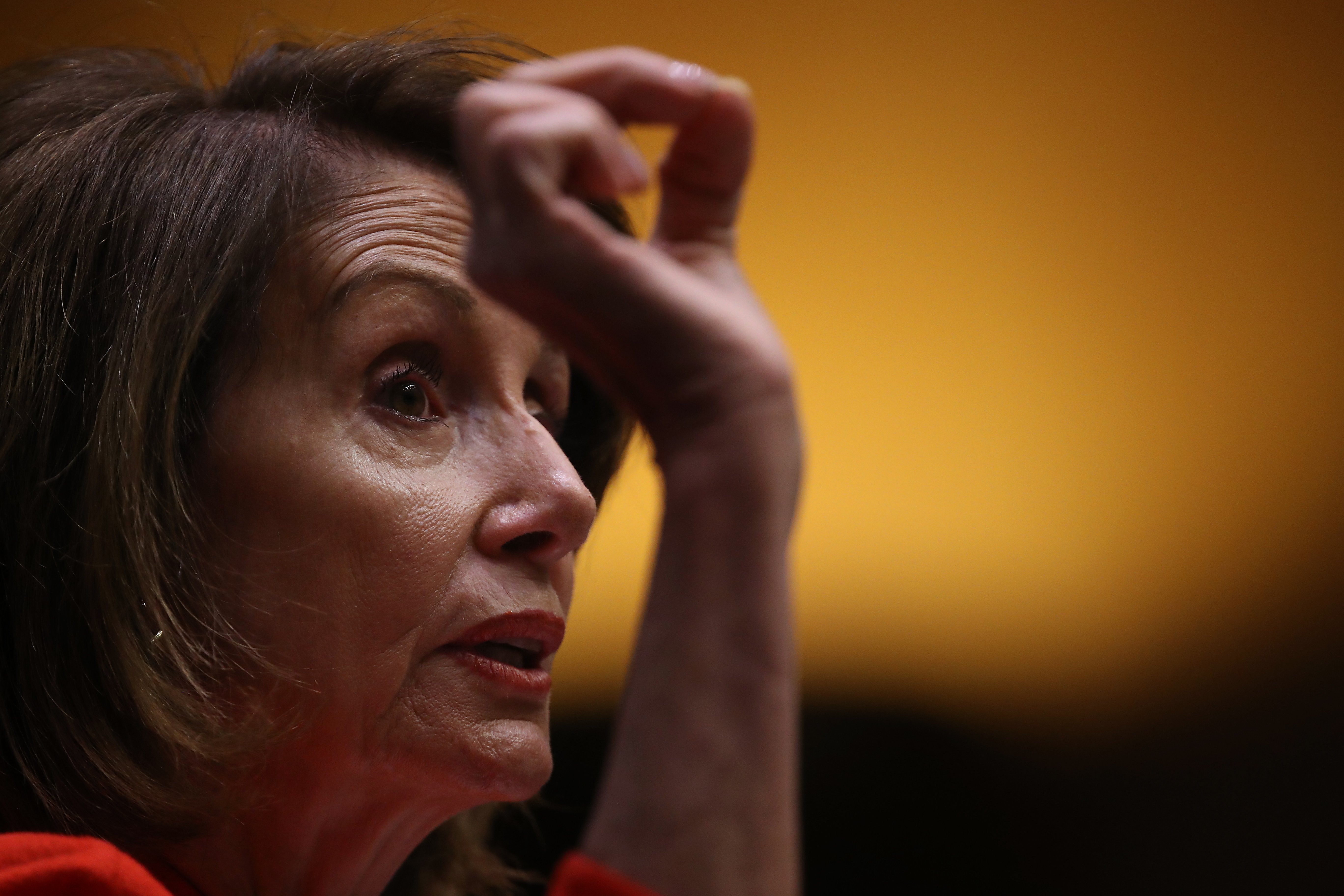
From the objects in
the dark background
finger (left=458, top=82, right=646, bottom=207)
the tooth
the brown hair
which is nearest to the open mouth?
the tooth

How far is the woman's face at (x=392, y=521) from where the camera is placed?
69cm

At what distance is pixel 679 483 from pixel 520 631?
328mm

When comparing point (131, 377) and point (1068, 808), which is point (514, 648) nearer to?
point (131, 377)

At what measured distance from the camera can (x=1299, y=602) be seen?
1.67 m

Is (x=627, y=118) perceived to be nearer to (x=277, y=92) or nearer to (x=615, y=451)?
(x=277, y=92)

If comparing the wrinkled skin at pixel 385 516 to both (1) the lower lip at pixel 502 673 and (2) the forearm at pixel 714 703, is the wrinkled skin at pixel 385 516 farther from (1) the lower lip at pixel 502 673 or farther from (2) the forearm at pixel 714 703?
(2) the forearm at pixel 714 703

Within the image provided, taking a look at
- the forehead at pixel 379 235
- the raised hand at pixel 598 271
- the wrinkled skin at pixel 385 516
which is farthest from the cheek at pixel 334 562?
the raised hand at pixel 598 271

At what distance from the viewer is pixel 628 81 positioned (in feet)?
1.49

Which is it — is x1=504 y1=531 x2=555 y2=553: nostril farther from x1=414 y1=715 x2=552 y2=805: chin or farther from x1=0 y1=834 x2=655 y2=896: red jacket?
x1=0 y1=834 x2=655 y2=896: red jacket

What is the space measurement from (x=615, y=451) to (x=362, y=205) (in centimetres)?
34

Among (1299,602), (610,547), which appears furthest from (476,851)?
(1299,602)

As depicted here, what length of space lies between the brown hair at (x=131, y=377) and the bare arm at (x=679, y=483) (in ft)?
1.16

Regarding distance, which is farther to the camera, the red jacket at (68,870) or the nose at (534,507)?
the nose at (534,507)

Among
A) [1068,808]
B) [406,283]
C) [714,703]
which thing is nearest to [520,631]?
[406,283]
